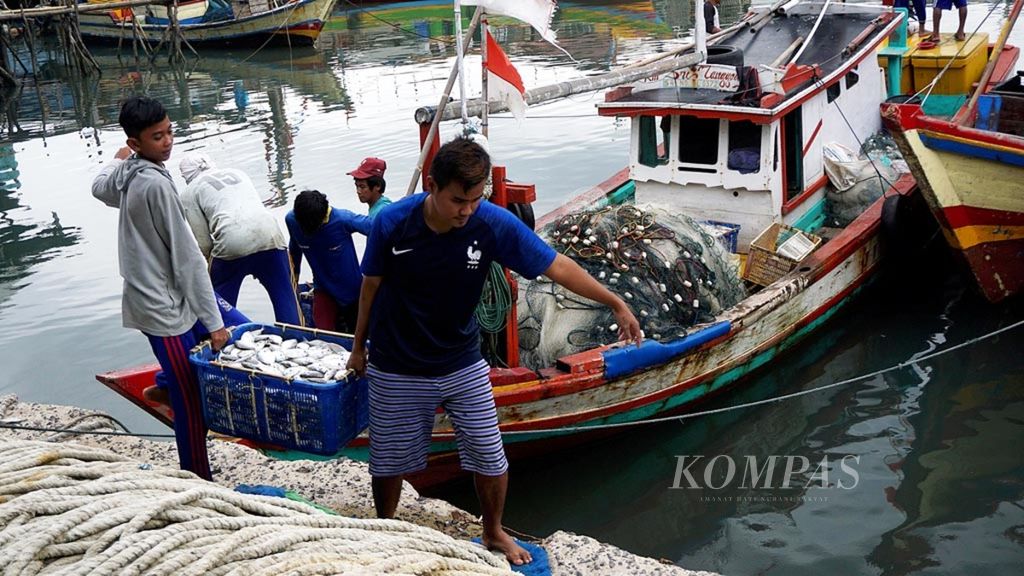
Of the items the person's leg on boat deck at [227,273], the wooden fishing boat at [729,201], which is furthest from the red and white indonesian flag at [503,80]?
the person's leg on boat deck at [227,273]

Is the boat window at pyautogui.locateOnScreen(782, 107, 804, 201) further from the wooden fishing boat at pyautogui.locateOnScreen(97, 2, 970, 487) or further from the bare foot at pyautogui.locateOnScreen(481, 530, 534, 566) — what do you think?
the bare foot at pyautogui.locateOnScreen(481, 530, 534, 566)

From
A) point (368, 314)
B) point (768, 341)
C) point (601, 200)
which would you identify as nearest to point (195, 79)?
point (601, 200)

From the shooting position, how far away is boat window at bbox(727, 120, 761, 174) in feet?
25.6

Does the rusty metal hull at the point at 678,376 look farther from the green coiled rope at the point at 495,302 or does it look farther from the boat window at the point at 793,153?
the boat window at the point at 793,153

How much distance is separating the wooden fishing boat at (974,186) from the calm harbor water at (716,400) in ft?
2.26

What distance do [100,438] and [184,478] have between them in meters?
1.96

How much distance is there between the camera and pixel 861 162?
8.95 metres

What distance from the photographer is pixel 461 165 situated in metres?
3.34

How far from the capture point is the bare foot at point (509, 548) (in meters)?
4.00

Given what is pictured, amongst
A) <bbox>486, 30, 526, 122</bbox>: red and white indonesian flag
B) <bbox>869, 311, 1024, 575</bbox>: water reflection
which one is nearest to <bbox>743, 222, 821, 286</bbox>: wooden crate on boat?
<bbox>869, 311, 1024, 575</bbox>: water reflection

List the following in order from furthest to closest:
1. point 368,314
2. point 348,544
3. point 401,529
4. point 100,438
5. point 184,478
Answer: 1. point 100,438
2. point 368,314
3. point 184,478
4. point 401,529
5. point 348,544

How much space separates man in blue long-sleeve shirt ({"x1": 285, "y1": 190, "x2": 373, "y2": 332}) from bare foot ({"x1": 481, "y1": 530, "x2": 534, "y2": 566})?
2.25m

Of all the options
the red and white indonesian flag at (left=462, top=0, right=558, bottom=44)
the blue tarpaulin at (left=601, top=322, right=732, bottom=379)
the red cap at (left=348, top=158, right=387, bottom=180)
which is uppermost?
the red and white indonesian flag at (left=462, top=0, right=558, bottom=44)

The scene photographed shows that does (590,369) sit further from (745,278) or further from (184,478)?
(184,478)
